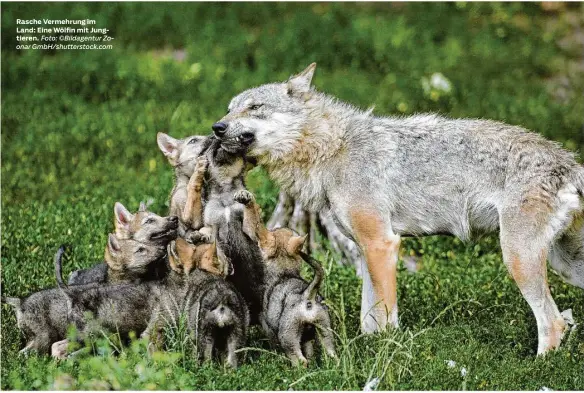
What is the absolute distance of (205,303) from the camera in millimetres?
8344

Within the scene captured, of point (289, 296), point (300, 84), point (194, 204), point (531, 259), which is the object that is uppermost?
point (300, 84)

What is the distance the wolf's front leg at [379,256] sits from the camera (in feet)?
29.4

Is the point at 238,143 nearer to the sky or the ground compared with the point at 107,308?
nearer to the sky

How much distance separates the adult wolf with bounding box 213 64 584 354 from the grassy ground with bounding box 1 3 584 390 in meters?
0.62

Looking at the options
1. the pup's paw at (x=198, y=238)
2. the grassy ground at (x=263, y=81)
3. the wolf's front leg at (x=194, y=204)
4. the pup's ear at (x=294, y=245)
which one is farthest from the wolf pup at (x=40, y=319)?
the pup's ear at (x=294, y=245)

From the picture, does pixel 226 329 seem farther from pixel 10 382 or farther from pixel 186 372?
pixel 10 382

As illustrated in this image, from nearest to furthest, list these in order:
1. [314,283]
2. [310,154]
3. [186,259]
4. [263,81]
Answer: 1. [314,283]
2. [186,259]
3. [310,154]
4. [263,81]

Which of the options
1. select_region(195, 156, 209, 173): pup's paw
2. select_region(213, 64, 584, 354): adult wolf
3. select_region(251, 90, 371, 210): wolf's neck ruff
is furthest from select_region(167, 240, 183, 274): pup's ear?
select_region(251, 90, 371, 210): wolf's neck ruff

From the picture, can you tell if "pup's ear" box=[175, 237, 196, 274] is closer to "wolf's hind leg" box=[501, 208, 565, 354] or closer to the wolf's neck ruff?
the wolf's neck ruff

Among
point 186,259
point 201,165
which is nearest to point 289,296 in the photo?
point 186,259

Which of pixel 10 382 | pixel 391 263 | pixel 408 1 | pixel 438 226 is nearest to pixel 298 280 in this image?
pixel 391 263

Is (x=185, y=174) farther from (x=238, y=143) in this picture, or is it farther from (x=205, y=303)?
(x=205, y=303)

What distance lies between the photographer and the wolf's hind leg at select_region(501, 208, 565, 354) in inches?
336

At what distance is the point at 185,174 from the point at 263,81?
746 cm
